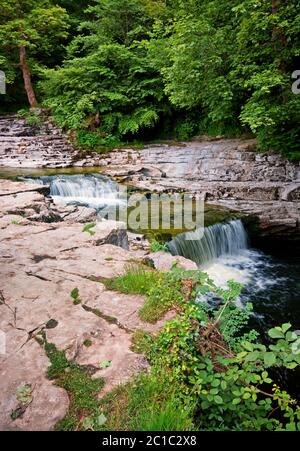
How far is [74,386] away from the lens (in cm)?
203

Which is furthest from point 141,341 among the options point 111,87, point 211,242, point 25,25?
point 25,25

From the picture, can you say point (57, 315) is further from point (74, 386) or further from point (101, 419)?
point (101, 419)

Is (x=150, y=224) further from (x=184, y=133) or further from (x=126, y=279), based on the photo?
(x=184, y=133)

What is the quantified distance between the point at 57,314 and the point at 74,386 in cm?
82

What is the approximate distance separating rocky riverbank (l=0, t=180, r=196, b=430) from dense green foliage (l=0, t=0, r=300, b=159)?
6.29 meters

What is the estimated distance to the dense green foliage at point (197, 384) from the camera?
1.84 meters

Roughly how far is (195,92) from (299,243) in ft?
19.1

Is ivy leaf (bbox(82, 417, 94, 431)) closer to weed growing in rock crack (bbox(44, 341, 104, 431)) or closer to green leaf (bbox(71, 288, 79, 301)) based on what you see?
weed growing in rock crack (bbox(44, 341, 104, 431))

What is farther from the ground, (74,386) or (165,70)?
(165,70)

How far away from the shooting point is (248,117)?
8.22m

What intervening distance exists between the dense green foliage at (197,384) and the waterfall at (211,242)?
4166mm

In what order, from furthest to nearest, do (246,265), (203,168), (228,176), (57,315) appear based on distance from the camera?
(203,168)
(228,176)
(246,265)
(57,315)

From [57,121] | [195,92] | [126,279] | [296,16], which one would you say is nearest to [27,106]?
[57,121]

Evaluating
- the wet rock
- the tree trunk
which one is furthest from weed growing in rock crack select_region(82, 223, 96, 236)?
the tree trunk
